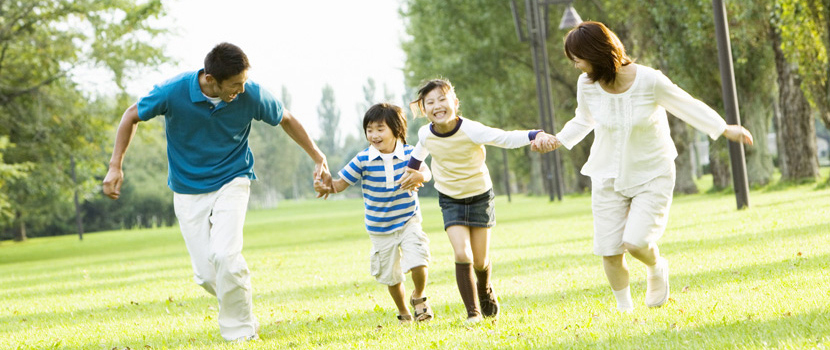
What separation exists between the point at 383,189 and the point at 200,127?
1414 millimetres

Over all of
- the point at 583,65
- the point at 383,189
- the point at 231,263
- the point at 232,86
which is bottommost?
the point at 231,263

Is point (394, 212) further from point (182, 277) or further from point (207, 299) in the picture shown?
point (182, 277)

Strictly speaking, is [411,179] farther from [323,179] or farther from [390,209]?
[323,179]

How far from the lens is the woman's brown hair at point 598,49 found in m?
5.70

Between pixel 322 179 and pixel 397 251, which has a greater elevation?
pixel 322 179

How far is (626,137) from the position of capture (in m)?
5.88

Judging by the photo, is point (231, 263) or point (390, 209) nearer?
point (231, 263)

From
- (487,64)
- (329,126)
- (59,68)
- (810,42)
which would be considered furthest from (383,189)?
(329,126)

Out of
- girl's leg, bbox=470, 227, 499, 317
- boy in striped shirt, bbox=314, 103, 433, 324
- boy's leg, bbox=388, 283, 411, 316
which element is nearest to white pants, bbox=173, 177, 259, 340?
boy in striped shirt, bbox=314, 103, 433, 324

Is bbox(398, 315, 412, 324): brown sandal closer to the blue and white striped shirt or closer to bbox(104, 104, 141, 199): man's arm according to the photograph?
the blue and white striped shirt

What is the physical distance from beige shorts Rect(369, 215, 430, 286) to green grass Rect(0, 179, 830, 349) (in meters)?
0.39

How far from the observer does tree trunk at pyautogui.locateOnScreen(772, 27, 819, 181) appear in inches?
968

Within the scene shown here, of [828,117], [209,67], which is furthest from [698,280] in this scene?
[828,117]

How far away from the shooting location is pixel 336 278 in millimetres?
11820
